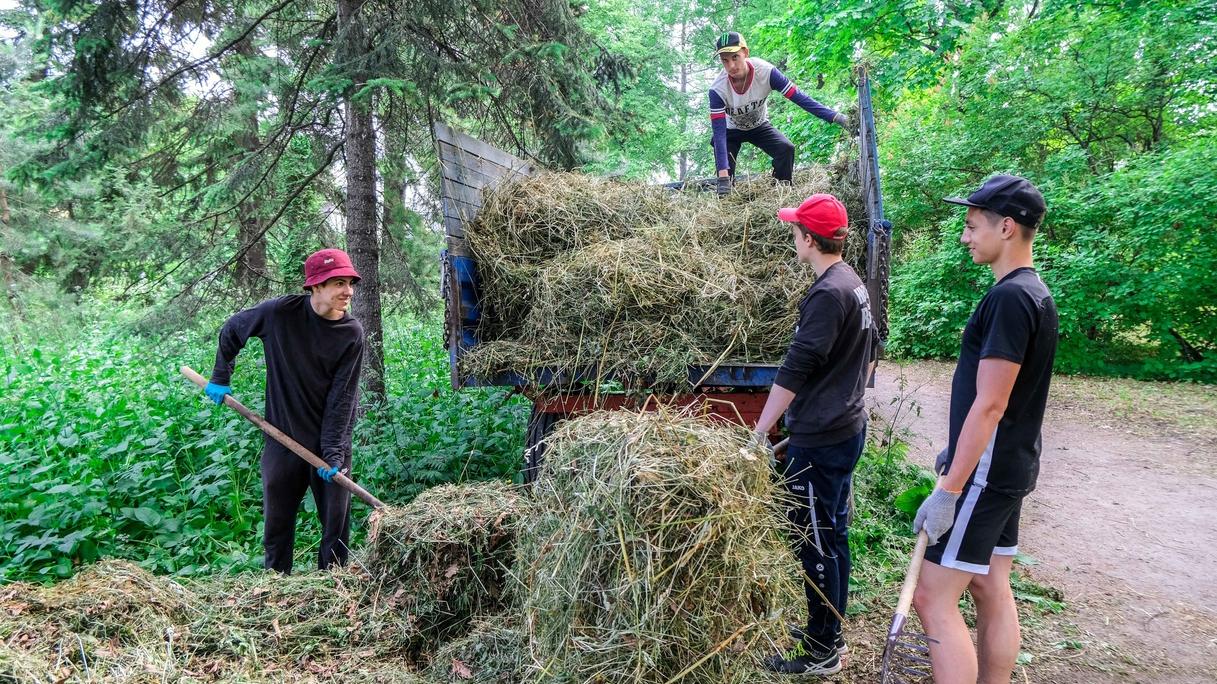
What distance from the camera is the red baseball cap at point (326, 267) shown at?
3.53 meters

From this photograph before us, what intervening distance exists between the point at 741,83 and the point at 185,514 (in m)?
5.53

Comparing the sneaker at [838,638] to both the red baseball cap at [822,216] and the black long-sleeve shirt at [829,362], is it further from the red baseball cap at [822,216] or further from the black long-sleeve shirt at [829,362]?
the red baseball cap at [822,216]

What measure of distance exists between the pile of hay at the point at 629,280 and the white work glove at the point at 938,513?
152 cm

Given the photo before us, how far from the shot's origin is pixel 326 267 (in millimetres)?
3539

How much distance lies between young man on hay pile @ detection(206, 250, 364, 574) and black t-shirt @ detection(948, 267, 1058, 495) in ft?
9.97

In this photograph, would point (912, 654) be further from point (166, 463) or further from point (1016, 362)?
point (166, 463)

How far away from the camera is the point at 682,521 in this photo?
2025 millimetres

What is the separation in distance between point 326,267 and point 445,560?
1699 millimetres

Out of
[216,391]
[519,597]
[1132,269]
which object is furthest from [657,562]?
[1132,269]

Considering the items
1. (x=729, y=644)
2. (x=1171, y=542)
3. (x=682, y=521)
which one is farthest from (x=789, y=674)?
(x=1171, y=542)

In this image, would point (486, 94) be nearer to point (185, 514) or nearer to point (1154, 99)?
point (185, 514)

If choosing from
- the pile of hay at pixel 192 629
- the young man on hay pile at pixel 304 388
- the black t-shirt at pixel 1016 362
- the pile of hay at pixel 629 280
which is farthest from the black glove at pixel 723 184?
the pile of hay at pixel 192 629

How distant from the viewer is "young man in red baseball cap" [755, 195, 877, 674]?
2.78 meters

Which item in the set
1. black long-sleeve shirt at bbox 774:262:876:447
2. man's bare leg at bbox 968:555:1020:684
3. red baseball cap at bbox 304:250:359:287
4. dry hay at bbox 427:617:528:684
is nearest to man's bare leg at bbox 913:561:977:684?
man's bare leg at bbox 968:555:1020:684
